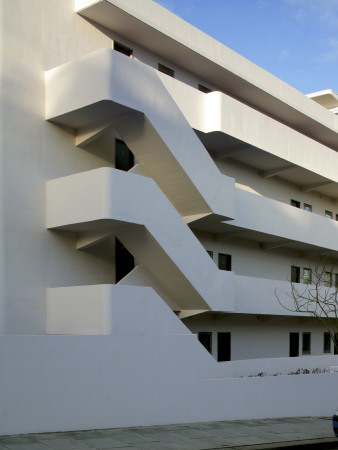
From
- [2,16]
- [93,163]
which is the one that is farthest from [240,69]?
[2,16]

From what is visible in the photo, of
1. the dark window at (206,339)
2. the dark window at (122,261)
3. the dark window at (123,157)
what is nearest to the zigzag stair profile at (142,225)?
the dark window at (122,261)

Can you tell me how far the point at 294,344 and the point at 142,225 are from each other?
13121mm

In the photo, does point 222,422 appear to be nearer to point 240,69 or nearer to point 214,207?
point 214,207

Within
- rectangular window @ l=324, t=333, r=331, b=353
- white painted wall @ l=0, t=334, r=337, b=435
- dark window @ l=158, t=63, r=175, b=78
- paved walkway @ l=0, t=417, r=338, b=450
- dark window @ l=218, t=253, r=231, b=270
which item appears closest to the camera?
paved walkway @ l=0, t=417, r=338, b=450

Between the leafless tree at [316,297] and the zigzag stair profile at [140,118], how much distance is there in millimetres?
Answer: 5602

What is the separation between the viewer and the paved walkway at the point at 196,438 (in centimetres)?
1147

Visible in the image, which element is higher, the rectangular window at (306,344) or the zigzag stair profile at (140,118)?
the zigzag stair profile at (140,118)

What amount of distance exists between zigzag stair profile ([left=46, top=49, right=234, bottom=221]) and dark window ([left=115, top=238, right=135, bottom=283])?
6.91ft

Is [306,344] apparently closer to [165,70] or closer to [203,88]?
[203,88]

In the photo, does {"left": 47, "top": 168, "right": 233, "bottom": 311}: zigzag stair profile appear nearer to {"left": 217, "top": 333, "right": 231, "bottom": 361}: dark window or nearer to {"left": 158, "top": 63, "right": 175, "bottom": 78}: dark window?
{"left": 217, "top": 333, "right": 231, "bottom": 361}: dark window

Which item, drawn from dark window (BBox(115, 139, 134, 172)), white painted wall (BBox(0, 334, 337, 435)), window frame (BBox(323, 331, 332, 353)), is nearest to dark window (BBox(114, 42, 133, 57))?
dark window (BBox(115, 139, 134, 172))

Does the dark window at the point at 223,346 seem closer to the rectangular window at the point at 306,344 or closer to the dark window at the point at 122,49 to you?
the rectangular window at the point at 306,344

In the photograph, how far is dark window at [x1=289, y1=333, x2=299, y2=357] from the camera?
26.1 m

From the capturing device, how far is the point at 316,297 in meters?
22.2
